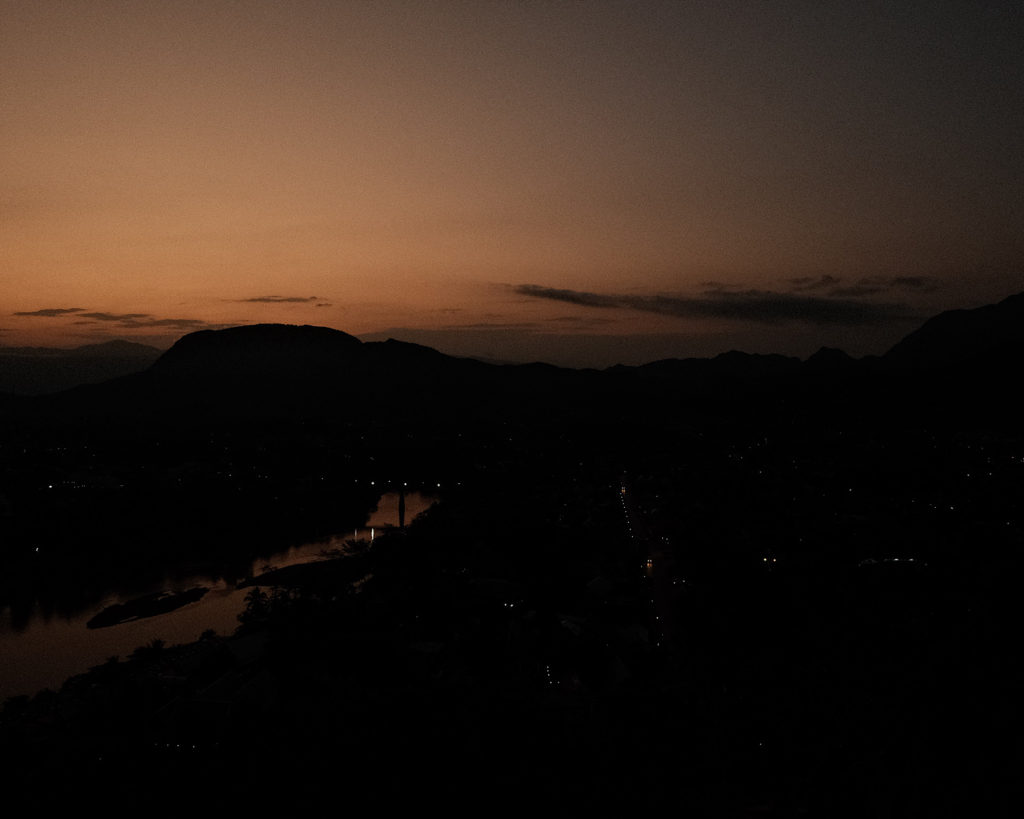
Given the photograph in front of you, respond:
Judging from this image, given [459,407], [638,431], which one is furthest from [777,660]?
[459,407]

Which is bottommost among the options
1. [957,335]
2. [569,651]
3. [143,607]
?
[143,607]

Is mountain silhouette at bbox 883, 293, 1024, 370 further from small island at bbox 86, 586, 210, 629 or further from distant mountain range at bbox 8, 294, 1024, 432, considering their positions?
small island at bbox 86, 586, 210, 629

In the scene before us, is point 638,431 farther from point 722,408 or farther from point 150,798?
point 150,798

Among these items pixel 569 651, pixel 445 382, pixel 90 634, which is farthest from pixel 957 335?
pixel 90 634

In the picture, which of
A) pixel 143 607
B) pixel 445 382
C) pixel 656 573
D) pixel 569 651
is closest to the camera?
pixel 569 651

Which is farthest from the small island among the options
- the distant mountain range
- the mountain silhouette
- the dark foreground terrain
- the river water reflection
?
the mountain silhouette

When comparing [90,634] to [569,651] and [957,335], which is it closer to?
[569,651]

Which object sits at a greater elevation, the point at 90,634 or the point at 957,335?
the point at 957,335

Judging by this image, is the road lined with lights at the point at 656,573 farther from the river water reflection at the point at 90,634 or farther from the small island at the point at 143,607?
the small island at the point at 143,607

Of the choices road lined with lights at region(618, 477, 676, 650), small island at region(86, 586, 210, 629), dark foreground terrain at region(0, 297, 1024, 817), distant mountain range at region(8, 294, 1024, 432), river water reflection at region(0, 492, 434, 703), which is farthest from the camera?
distant mountain range at region(8, 294, 1024, 432)
